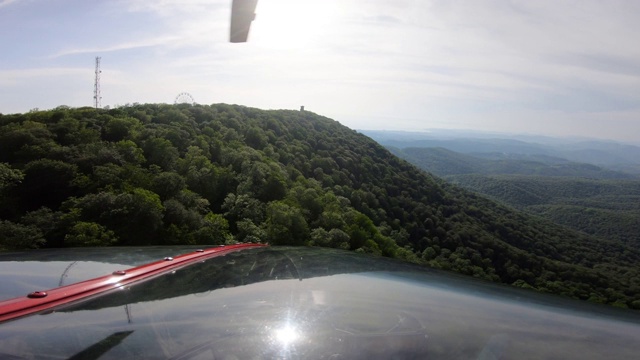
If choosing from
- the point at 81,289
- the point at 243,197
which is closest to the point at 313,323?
the point at 81,289

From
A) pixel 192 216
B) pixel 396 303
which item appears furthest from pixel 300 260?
pixel 192 216

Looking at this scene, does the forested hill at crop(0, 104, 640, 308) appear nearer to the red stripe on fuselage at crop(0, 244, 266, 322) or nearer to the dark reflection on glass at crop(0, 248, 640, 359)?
the red stripe on fuselage at crop(0, 244, 266, 322)

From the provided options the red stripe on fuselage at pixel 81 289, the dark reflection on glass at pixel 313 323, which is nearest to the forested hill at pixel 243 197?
the red stripe on fuselage at pixel 81 289

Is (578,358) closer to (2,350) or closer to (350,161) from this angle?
(2,350)

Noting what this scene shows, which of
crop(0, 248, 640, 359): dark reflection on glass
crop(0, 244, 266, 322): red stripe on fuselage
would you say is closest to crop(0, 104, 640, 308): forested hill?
crop(0, 244, 266, 322): red stripe on fuselage

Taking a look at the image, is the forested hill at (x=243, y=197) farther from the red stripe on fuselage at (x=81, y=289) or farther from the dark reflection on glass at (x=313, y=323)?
the dark reflection on glass at (x=313, y=323)

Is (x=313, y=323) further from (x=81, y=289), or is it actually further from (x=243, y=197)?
(x=243, y=197)
